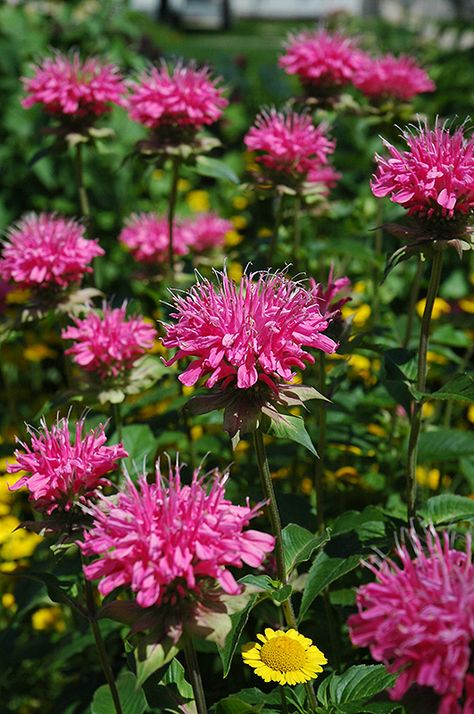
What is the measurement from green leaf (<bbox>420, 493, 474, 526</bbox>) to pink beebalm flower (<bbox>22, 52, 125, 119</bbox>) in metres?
1.27

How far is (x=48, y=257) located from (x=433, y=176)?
2.97 ft

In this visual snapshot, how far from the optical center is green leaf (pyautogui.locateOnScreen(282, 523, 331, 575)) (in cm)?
140

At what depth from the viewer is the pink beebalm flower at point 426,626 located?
0.85 metres

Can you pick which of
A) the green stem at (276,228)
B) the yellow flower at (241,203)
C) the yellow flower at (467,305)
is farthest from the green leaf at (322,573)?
the yellow flower at (241,203)

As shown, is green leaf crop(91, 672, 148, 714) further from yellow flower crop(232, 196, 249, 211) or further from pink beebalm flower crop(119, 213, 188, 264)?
yellow flower crop(232, 196, 249, 211)

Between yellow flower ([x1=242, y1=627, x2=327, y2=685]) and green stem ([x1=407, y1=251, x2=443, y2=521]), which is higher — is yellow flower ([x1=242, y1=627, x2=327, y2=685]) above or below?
below

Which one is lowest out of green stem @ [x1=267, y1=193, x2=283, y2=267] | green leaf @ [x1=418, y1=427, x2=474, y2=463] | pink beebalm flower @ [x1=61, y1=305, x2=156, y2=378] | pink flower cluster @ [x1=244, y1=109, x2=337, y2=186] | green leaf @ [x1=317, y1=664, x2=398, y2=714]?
green leaf @ [x1=317, y1=664, x2=398, y2=714]

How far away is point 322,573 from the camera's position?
4.76 ft

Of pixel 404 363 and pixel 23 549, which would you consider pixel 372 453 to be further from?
pixel 23 549

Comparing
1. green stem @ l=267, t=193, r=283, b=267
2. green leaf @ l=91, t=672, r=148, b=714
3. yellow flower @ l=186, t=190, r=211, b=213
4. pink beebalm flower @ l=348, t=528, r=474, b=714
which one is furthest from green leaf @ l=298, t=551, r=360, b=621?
yellow flower @ l=186, t=190, r=211, b=213

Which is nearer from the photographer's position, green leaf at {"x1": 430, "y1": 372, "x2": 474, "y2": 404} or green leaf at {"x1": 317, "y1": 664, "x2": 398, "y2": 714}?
green leaf at {"x1": 317, "y1": 664, "x2": 398, "y2": 714}

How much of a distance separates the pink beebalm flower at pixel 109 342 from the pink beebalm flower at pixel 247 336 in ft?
1.74

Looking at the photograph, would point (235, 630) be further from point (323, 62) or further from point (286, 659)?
point (323, 62)

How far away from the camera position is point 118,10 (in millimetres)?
4297
